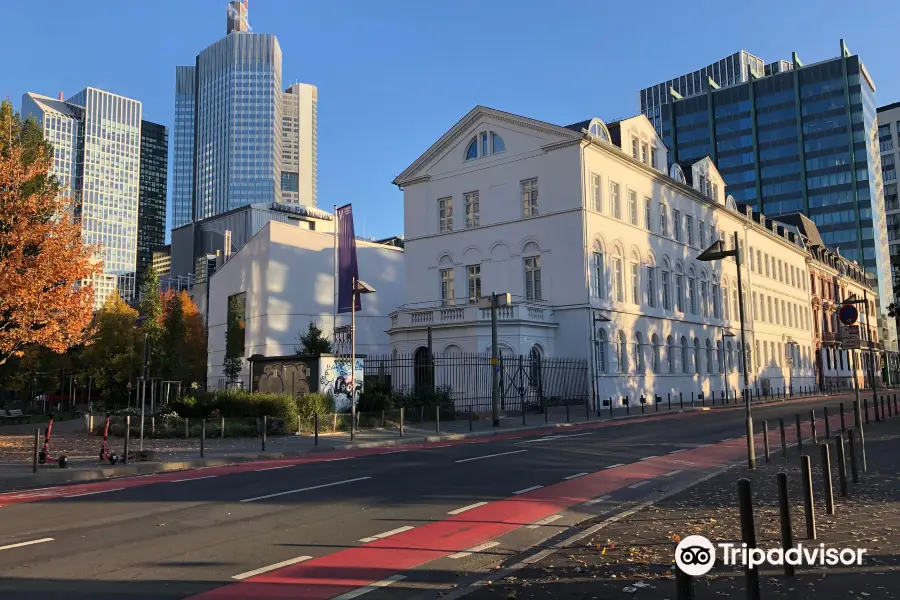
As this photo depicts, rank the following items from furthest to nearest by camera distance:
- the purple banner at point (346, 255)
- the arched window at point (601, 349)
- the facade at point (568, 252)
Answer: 1. the arched window at point (601, 349)
2. the facade at point (568, 252)
3. the purple banner at point (346, 255)

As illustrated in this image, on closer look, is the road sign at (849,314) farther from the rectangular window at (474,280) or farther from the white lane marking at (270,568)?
the rectangular window at (474,280)

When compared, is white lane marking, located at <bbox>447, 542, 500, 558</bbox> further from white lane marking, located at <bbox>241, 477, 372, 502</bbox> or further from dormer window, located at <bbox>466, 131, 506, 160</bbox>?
dormer window, located at <bbox>466, 131, 506, 160</bbox>

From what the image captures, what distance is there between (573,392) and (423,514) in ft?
103

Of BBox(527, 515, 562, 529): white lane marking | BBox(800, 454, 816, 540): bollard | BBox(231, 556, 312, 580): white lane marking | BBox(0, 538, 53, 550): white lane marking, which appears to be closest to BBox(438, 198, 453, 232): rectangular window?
BBox(527, 515, 562, 529): white lane marking

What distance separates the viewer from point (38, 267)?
67.6 feet

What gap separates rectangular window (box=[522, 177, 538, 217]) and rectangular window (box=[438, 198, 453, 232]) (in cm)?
574

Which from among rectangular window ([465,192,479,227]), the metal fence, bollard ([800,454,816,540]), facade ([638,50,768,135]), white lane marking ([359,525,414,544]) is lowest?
white lane marking ([359,525,414,544])

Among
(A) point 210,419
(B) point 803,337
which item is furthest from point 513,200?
(B) point 803,337

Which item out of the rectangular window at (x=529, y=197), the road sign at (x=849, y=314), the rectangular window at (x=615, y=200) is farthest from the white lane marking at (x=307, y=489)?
the rectangular window at (x=615, y=200)

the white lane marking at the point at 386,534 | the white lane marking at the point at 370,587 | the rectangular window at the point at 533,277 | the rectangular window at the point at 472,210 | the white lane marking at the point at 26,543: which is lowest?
the white lane marking at the point at 370,587

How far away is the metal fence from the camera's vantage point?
35844 mm

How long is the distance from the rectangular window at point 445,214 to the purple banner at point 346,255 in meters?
11.0

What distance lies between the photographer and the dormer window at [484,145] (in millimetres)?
45938

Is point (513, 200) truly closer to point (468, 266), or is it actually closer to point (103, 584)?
point (468, 266)
